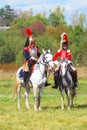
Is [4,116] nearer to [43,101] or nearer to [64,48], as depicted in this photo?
[64,48]

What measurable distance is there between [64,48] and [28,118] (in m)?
3.93

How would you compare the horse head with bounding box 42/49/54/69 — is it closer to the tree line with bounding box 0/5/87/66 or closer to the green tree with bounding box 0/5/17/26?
the tree line with bounding box 0/5/87/66

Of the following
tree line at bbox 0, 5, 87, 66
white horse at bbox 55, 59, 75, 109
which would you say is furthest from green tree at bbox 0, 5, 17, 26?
white horse at bbox 55, 59, 75, 109

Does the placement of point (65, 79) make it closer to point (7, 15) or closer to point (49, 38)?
point (49, 38)

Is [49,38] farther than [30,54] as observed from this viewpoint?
Yes

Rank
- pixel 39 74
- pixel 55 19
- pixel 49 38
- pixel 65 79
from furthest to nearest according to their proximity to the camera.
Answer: pixel 55 19, pixel 49 38, pixel 65 79, pixel 39 74

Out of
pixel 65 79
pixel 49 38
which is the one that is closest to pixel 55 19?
pixel 49 38

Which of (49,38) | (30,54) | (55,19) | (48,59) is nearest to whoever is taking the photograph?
(48,59)

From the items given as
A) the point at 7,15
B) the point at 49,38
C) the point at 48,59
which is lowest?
the point at 7,15

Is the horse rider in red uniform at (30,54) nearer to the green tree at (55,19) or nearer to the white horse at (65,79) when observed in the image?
the white horse at (65,79)

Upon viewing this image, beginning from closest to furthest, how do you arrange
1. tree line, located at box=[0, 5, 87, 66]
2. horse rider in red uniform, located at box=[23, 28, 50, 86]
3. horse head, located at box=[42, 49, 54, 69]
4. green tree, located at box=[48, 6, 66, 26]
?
horse head, located at box=[42, 49, 54, 69] < horse rider in red uniform, located at box=[23, 28, 50, 86] < tree line, located at box=[0, 5, 87, 66] < green tree, located at box=[48, 6, 66, 26]

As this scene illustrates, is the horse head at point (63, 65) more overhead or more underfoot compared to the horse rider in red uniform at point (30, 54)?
more underfoot

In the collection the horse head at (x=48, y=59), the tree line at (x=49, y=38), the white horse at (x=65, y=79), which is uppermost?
the horse head at (x=48, y=59)

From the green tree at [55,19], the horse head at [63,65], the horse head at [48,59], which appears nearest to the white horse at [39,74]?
the horse head at [48,59]
